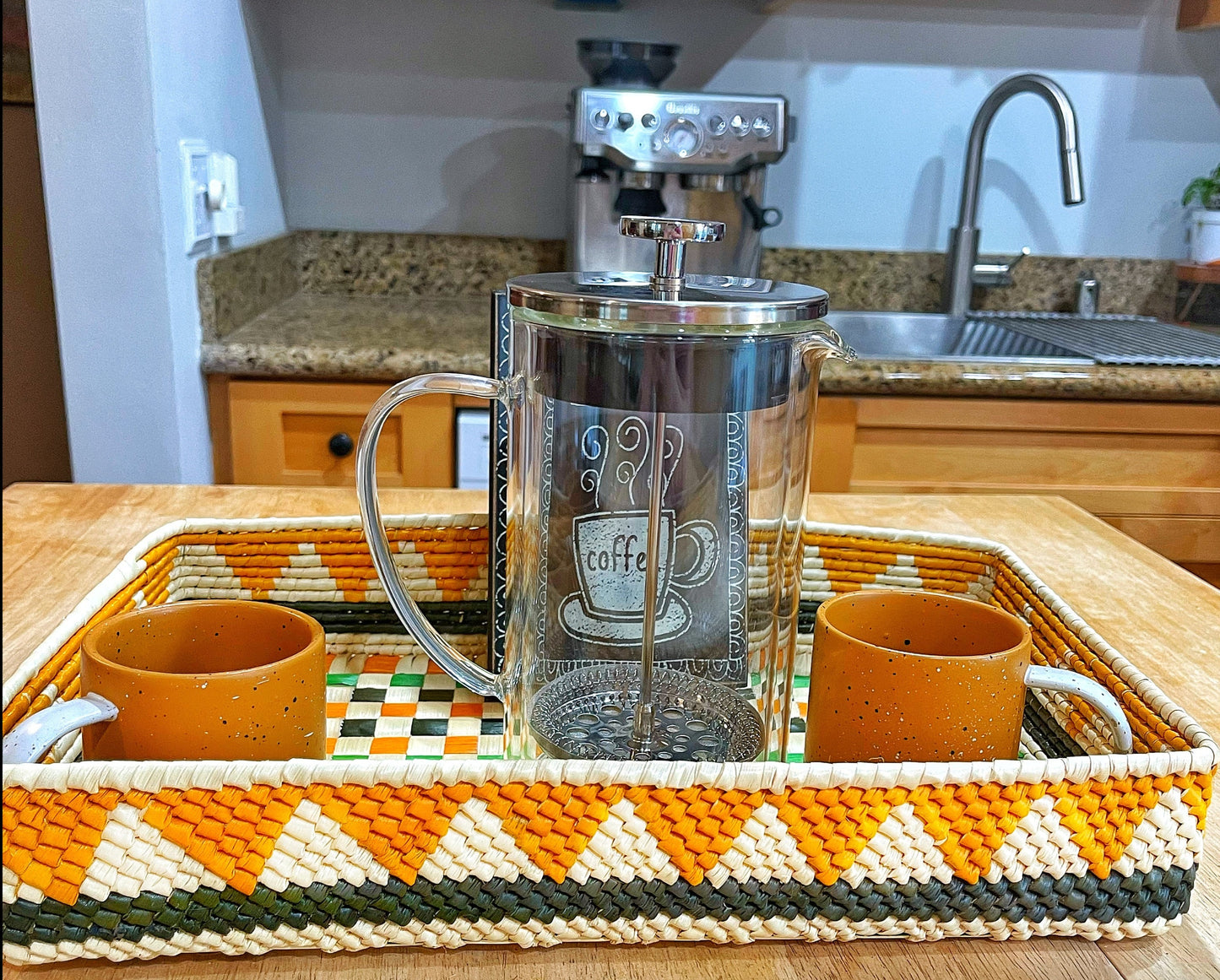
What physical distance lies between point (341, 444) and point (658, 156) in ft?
2.22

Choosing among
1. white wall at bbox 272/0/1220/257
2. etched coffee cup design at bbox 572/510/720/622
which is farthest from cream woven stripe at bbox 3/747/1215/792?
white wall at bbox 272/0/1220/257

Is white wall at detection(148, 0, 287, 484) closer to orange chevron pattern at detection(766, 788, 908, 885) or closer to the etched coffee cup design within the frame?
the etched coffee cup design

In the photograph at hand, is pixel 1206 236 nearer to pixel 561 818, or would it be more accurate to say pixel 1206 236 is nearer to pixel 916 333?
pixel 916 333

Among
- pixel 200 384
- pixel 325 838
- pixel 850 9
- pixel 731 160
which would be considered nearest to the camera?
pixel 325 838

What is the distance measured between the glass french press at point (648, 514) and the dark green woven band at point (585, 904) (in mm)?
72

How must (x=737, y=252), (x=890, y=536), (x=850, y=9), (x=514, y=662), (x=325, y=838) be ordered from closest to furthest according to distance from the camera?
(x=325, y=838)
(x=514, y=662)
(x=890, y=536)
(x=737, y=252)
(x=850, y=9)

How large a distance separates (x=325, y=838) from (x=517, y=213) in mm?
1865

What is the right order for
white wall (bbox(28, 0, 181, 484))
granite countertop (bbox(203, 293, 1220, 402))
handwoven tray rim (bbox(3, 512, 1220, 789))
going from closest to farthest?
handwoven tray rim (bbox(3, 512, 1220, 789)) → white wall (bbox(28, 0, 181, 484)) → granite countertop (bbox(203, 293, 1220, 402))

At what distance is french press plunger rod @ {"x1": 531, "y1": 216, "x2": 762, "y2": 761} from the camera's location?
1.66ft

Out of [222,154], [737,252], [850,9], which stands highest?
[850,9]

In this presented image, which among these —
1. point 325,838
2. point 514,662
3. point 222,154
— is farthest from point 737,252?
point 325,838

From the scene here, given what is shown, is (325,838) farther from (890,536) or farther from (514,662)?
(890,536)

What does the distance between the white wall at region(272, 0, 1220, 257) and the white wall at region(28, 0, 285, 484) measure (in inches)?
20.8

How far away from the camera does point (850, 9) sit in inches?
83.0
